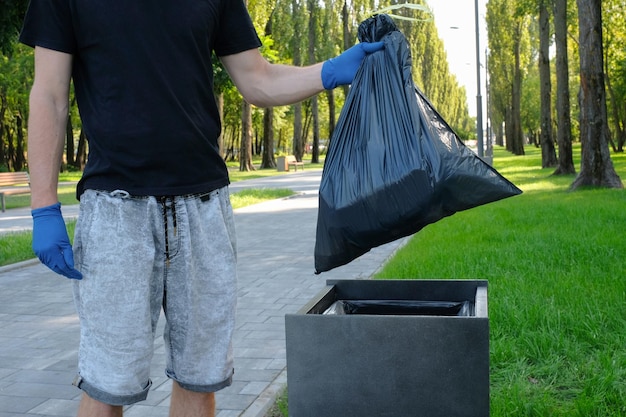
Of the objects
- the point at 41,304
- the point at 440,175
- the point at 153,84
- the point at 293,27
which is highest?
the point at 293,27

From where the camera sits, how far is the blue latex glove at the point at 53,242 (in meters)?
2.32

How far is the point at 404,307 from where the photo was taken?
2.69m

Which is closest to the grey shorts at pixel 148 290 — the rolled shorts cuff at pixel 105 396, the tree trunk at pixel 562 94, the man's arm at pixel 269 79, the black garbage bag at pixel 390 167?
the rolled shorts cuff at pixel 105 396

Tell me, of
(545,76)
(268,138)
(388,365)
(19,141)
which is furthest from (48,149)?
(19,141)

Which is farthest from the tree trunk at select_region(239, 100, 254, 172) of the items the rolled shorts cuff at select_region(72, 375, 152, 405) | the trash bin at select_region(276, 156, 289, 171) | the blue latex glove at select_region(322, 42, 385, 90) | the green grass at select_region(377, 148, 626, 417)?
the rolled shorts cuff at select_region(72, 375, 152, 405)

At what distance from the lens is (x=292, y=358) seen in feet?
7.08

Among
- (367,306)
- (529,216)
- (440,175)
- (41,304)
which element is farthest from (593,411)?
(529,216)

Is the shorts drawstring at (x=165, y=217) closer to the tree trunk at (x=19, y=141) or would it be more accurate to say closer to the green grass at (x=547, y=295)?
the green grass at (x=547, y=295)

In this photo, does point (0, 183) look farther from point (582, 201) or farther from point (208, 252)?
point (208, 252)

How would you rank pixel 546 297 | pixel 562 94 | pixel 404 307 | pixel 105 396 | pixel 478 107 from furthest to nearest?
pixel 478 107 < pixel 562 94 < pixel 546 297 < pixel 404 307 < pixel 105 396

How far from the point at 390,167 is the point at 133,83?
79 centimetres

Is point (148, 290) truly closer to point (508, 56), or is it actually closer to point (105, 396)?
point (105, 396)

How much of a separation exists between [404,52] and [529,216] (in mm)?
9454

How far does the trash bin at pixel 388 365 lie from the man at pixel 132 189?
0.42 meters
